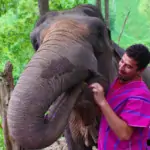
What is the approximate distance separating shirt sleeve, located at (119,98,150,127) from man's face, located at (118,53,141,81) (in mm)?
186

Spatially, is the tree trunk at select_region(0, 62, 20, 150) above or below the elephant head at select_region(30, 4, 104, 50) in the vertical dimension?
below

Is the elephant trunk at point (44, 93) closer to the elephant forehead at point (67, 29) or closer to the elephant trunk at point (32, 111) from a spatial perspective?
the elephant trunk at point (32, 111)

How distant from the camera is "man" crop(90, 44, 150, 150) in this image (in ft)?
7.66

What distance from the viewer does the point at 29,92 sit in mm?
2023

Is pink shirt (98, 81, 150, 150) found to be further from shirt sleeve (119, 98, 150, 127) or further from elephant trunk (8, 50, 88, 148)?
elephant trunk (8, 50, 88, 148)

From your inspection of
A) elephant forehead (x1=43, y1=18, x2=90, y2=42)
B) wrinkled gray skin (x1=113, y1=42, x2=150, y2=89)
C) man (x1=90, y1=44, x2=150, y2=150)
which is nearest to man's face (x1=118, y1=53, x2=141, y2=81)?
man (x1=90, y1=44, x2=150, y2=150)

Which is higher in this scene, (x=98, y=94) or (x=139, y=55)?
(x=139, y=55)

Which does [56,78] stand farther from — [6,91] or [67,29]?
[6,91]

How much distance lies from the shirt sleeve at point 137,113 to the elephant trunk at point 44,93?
15.0 inches

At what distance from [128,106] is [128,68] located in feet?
0.88

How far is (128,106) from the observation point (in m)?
2.39

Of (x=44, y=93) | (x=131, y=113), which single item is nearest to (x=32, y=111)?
(x=44, y=93)

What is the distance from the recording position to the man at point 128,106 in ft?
7.66

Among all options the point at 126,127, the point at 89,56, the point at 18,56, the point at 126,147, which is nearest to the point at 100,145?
the point at 126,147
